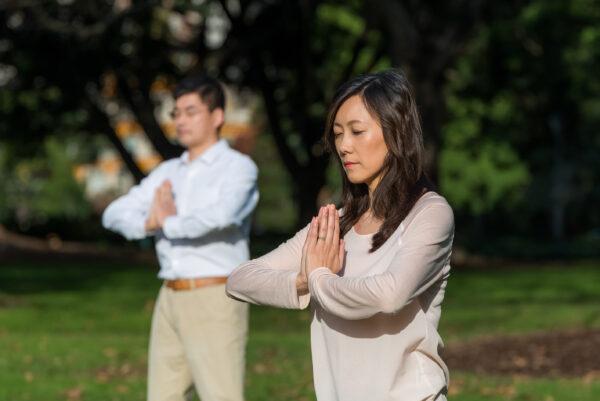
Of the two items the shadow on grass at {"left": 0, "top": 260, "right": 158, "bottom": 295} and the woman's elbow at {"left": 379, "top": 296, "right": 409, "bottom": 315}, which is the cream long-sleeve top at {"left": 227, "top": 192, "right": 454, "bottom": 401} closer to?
the woman's elbow at {"left": 379, "top": 296, "right": 409, "bottom": 315}

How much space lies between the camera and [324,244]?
3701 millimetres

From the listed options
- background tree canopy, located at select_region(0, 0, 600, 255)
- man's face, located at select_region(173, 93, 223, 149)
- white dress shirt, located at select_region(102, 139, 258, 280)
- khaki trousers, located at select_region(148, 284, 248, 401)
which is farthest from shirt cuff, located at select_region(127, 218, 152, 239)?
background tree canopy, located at select_region(0, 0, 600, 255)

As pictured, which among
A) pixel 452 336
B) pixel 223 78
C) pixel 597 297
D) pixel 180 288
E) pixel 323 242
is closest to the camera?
pixel 323 242

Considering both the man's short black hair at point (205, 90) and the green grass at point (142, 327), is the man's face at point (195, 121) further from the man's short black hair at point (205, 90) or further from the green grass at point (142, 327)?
the green grass at point (142, 327)

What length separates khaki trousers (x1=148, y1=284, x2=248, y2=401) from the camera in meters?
6.51

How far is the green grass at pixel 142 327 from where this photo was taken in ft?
36.6

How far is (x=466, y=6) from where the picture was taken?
23.9 meters

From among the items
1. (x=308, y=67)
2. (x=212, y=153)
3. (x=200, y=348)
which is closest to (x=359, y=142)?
(x=200, y=348)

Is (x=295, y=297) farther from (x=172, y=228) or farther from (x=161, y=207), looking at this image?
(x=161, y=207)

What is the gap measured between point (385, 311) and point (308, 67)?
92.8 feet

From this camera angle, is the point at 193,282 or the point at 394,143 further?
the point at 193,282

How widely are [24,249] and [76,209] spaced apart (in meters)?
21.4

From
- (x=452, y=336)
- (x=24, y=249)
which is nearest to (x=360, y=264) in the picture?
(x=452, y=336)

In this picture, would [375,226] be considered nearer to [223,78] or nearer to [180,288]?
[180,288]
